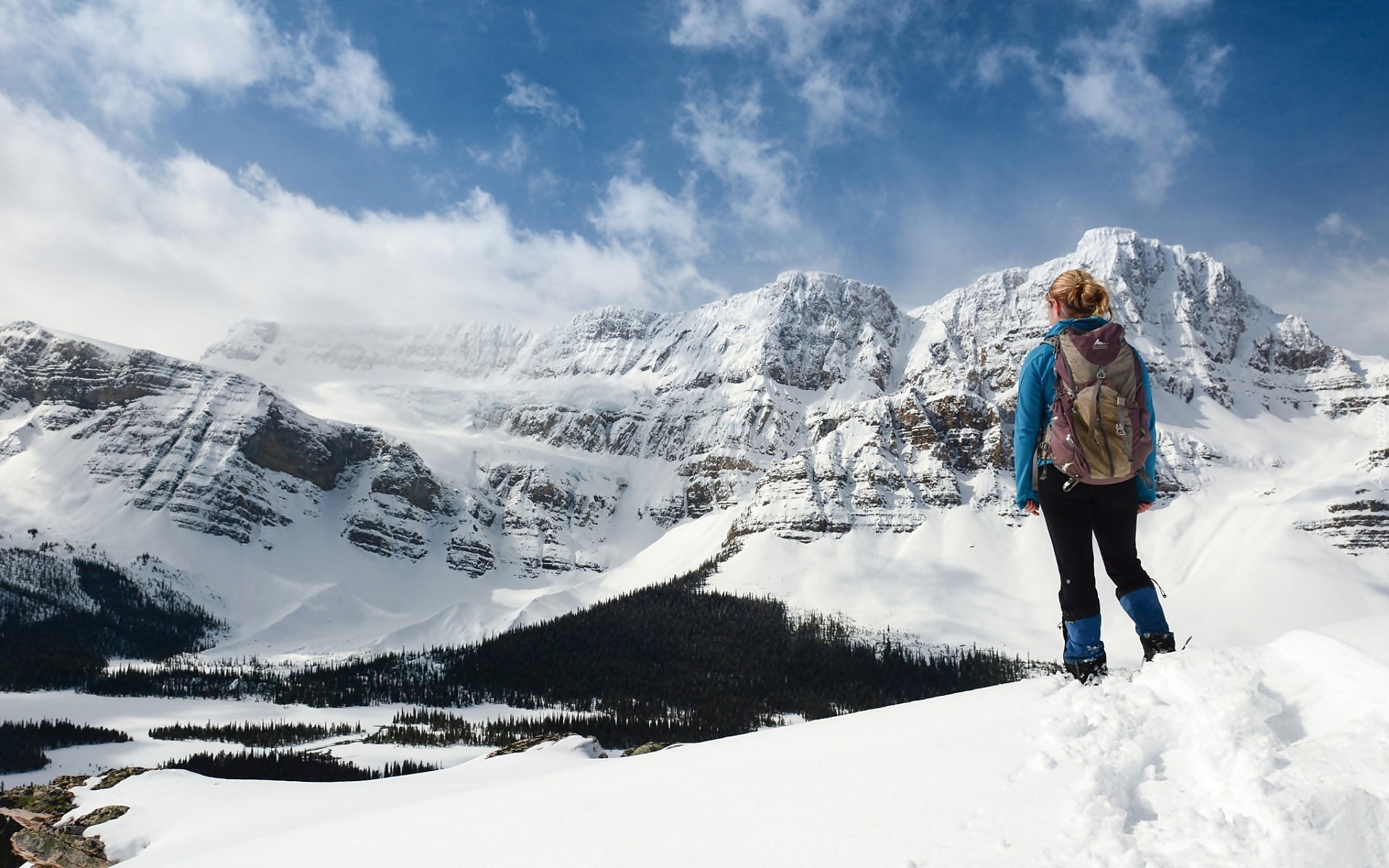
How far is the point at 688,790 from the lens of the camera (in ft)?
15.3

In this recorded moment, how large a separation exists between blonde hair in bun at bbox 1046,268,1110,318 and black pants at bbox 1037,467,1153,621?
115 cm

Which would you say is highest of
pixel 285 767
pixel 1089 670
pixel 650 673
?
pixel 1089 670

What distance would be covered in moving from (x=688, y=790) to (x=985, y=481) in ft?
672

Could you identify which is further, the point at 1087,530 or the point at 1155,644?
the point at 1087,530

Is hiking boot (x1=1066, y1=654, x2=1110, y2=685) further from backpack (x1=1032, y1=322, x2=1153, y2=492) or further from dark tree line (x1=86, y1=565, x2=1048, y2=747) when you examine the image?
dark tree line (x1=86, y1=565, x2=1048, y2=747)

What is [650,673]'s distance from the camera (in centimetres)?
11150

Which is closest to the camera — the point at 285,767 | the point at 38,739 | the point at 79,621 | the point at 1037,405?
the point at 1037,405

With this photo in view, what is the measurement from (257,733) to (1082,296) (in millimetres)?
97875

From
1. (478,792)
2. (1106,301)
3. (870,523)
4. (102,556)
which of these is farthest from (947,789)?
(102,556)

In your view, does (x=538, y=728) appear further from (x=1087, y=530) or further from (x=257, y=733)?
(x=1087, y=530)

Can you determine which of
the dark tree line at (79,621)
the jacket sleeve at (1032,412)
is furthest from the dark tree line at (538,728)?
the jacket sleeve at (1032,412)

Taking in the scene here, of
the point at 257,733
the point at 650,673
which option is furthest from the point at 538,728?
the point at 650,673

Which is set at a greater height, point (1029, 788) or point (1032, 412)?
point (1032, 412)

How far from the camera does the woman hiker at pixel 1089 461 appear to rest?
15.7 ft
